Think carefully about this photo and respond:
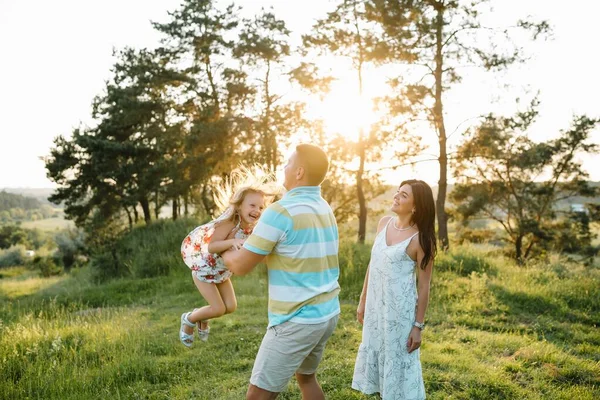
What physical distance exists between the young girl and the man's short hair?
564 mm

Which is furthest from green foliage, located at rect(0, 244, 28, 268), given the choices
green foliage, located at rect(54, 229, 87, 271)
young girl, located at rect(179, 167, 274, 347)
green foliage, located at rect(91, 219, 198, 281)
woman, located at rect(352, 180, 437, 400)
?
woman, located at rect(352, 180, 437, 400)

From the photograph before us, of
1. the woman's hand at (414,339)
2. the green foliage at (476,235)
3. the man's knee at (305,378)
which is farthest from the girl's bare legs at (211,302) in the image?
the green foliage at (476,235)

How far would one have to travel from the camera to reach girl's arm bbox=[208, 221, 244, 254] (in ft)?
10.1

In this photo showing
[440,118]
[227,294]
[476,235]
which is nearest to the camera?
[227,294]

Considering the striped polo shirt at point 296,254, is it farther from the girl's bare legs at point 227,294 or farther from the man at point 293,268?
the girl's bare legs at point 227,294

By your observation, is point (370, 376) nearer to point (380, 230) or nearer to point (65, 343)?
point (380, 230)

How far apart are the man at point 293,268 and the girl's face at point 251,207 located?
0.48 m

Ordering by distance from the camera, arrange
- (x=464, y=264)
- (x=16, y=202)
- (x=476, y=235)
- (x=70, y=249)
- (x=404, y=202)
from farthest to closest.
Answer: (x=16, y=202) → (x=70, y=249) → (x=476, y=235) → (x=464, y=264) → (x=404, y=202)

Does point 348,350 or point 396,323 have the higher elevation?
point 396,323

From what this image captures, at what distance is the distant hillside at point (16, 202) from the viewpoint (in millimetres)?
97312

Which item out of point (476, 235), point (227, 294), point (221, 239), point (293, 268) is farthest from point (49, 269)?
point (293, 268)

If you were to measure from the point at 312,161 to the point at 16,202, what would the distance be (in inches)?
4676

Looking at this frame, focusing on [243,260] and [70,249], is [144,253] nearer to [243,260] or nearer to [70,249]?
[243,260]

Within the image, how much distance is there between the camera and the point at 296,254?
9.24ft
